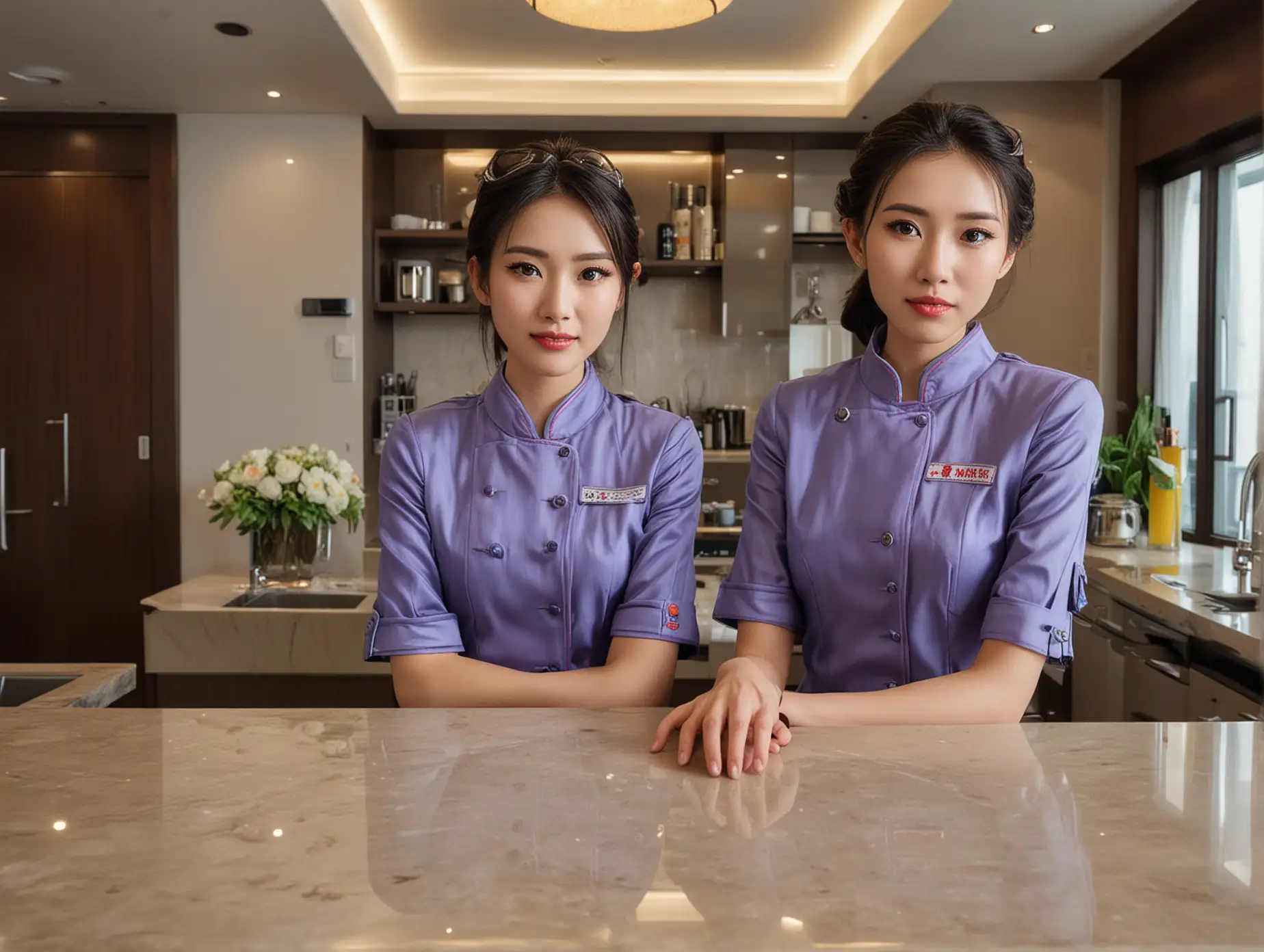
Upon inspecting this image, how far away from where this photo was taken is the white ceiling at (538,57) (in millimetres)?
3467

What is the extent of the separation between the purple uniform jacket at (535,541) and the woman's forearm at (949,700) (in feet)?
0.90

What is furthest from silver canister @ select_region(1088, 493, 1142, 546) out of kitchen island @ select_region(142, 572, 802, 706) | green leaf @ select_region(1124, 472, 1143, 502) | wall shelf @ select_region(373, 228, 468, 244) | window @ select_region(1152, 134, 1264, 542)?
wall shelf @ select_region(373, 228, 468, 244)

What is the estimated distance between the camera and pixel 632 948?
53 cm

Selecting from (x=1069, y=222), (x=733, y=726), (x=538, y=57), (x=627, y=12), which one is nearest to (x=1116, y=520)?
(x=1069, y=222)

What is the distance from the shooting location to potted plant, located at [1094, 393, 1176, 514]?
3.33m

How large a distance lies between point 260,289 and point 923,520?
164 inches

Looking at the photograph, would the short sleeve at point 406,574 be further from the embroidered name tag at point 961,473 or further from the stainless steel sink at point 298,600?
the stainless steel sink at point 298,600

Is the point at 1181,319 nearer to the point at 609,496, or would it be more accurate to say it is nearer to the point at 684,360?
the point at 684,360

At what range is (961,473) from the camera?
1.17 meters

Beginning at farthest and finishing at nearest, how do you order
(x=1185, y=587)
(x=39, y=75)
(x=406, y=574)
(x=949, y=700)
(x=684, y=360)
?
1. (x=684, y=360)
2. (x=39, y=75)
3. (x=1185, y=587)
4. (x=406, y=574)
5. (x=949, y=700)

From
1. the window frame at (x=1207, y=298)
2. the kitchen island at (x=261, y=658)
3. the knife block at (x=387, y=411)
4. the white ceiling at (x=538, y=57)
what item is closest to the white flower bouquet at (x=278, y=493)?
the kitchen island at (x=261, y=658)

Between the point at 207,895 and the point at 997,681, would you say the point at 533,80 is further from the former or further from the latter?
the point at 207,895

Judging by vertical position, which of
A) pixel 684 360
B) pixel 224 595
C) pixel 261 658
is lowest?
pixel 261 658

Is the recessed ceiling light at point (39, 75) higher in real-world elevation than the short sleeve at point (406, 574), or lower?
higher
